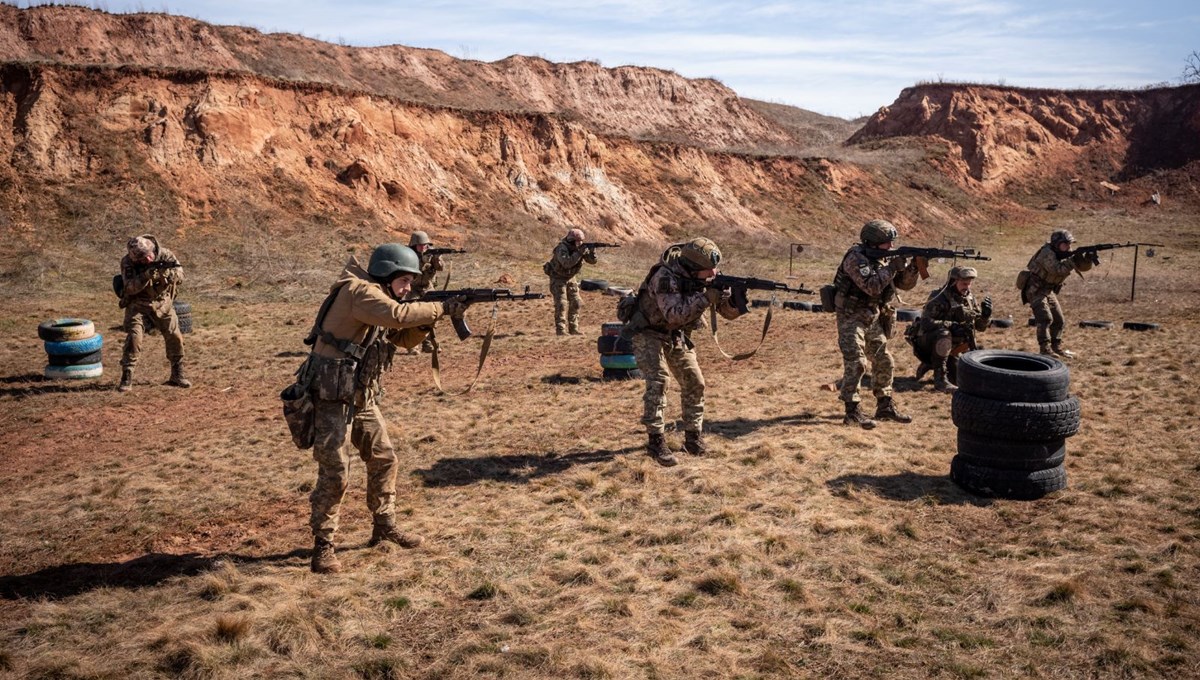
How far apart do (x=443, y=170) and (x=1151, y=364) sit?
87.3 feet

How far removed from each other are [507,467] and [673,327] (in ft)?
8.17

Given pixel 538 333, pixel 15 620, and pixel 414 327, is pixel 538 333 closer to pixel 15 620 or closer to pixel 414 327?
pixel 414 327

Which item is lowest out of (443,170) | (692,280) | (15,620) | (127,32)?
(15,620)

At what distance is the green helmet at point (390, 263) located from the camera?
653 centimetres

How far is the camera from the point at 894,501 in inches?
313

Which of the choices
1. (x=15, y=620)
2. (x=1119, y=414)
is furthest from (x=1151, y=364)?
(x=15, y=620)

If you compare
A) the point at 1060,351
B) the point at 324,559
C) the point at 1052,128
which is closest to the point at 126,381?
the point at 324,559

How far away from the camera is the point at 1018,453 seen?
7.85 m

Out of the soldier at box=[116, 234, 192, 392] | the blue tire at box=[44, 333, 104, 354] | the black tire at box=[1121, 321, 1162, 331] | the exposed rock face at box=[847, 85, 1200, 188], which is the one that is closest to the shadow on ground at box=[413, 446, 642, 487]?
the soldier at box=[116, 234, 192, 392]

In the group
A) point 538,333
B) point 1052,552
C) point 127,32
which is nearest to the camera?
point 1052,552

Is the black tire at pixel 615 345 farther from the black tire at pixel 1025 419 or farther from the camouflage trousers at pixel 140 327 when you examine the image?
the camouflage trousers at pixel 140 327

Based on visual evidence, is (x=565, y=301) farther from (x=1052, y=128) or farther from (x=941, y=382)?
(x=1052, y=128)

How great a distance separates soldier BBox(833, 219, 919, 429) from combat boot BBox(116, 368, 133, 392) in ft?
35.7

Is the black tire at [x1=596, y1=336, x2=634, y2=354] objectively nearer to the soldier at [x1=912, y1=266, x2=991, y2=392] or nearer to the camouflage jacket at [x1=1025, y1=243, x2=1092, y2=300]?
the soldier at [x1=912, y1=266, x2=991, y2=392]
